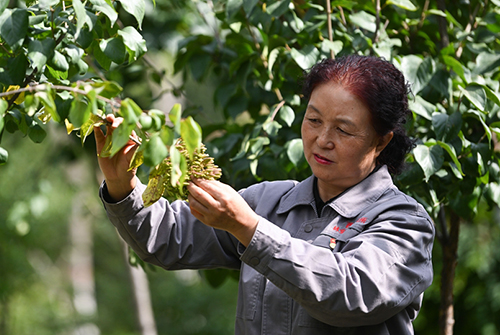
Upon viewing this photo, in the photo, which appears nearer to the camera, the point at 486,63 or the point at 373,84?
the point at 373,84

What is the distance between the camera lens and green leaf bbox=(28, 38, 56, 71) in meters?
1.22

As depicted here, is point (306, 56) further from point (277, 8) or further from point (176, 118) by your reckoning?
A: point (176, 118)

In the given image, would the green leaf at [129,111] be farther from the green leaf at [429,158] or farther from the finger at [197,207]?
the green leaf at [429,158]

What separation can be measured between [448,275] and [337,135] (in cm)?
121

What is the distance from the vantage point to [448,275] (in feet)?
7.66

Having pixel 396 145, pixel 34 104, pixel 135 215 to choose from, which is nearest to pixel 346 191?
pixel 396 145

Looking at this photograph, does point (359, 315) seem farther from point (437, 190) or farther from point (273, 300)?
point (437, 190)

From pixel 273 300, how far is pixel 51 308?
7624 millimetres

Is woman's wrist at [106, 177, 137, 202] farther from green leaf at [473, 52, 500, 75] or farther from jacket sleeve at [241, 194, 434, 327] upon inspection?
green leaf at [473, 52, 500, 75]

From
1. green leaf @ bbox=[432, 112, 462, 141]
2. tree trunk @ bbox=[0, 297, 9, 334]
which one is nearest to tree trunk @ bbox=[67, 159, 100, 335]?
tree trunk @ bbox=[0, 297, 9, 334]

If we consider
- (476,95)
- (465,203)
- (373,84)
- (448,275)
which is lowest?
(448,275)

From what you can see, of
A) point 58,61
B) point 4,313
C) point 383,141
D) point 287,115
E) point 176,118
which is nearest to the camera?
point 176,118

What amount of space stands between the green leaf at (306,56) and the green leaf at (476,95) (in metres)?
0.52

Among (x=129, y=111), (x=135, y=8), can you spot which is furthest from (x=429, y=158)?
(x=129, y=111)
